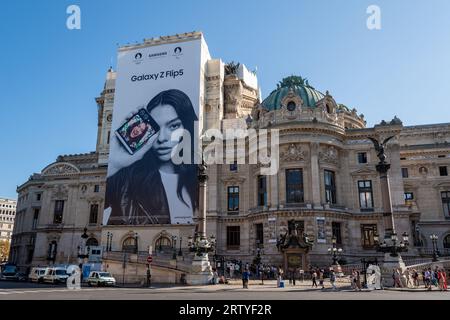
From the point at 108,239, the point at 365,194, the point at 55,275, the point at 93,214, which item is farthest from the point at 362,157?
the point at 93,214

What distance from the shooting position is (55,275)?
3850 cm

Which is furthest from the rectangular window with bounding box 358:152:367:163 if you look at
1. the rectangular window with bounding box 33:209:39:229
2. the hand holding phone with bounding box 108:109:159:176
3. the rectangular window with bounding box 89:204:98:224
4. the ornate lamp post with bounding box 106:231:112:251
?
the rectangular window with bounding box 33:209:39:229

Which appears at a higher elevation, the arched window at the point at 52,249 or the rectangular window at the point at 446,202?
the rectangular window at the point at 446,202

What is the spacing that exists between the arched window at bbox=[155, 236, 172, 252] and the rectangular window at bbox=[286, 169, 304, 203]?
713 inches

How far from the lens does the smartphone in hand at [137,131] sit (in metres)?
58.8

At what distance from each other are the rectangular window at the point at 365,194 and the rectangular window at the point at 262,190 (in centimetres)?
1222

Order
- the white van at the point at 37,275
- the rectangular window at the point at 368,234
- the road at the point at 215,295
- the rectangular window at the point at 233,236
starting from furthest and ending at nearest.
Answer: the rectangular window at the point at 233,236, the rectangular window at the point at 368,234, the white van at the point at 37,275, the road at the point at 215,295

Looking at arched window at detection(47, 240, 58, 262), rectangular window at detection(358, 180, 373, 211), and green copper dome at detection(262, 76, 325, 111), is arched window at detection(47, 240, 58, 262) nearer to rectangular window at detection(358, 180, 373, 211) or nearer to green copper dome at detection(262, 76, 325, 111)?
green copper dome at detection(262, 76, 325, 111)

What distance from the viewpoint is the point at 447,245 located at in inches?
2029

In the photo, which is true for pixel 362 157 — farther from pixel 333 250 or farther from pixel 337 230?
pixel 333 250

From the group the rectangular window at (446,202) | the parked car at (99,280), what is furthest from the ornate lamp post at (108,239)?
the rectangular window at (446,202)

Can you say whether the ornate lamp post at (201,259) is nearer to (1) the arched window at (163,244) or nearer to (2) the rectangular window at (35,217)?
(1) the arched window at (163,244)
